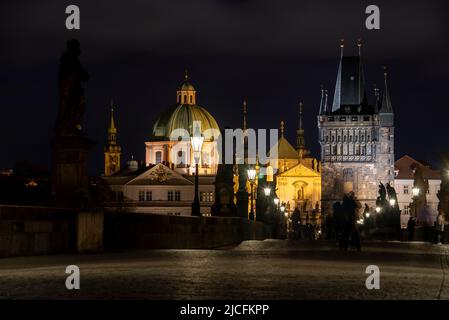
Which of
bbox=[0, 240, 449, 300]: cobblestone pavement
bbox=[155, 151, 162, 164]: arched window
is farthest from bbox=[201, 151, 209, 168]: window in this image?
bbox=[0, 240, 449, 300]: cobblestone pavement

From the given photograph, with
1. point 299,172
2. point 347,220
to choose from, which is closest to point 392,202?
point 347,220

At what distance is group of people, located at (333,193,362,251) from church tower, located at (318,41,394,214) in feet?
464

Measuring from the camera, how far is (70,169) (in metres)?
23.9

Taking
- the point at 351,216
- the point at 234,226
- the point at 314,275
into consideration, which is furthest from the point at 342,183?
the point at 314,275

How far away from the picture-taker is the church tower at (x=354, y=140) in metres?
171

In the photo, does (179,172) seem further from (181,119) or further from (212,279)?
(212,279)

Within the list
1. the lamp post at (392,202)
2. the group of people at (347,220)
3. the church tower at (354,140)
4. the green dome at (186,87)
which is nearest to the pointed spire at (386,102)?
the church tower at (354,140)

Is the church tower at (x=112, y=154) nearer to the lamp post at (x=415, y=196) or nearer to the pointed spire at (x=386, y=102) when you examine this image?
the pointed spire at (x=386, y=102)

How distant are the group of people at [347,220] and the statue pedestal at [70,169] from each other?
5.95 m

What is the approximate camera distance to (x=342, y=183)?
561 ft

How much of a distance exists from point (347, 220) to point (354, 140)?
5943 inches

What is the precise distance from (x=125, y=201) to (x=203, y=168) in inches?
790

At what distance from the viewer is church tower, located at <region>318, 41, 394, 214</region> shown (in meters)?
171
